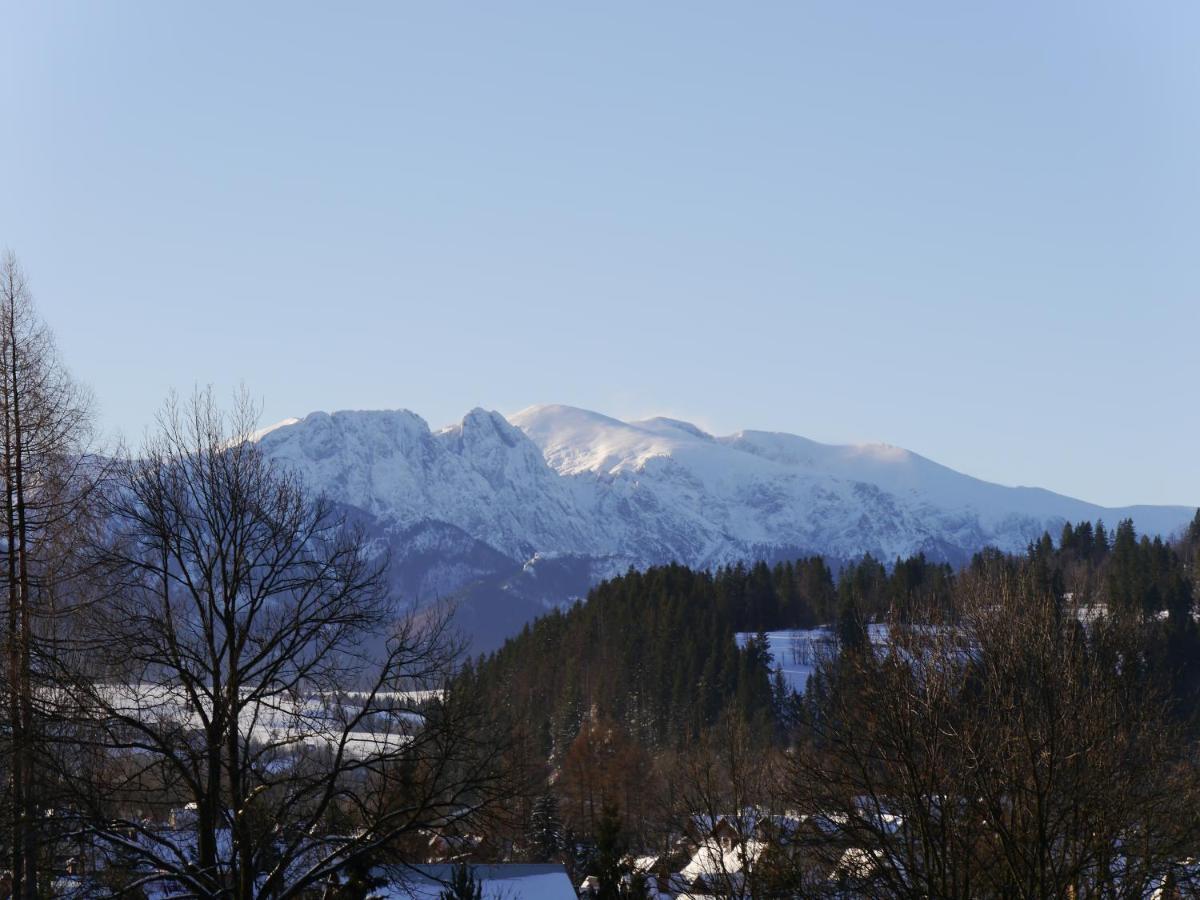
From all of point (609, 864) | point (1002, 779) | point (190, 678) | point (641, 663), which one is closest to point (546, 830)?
point (609, 864)

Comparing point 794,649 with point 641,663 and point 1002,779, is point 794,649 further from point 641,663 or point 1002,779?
point 1002,779

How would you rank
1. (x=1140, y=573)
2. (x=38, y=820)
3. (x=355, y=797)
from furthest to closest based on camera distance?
(x=1140, y=573)
(x=355, y=797)
(x=38, y=820)

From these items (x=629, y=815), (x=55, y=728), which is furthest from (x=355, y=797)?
(x=629, y=815)

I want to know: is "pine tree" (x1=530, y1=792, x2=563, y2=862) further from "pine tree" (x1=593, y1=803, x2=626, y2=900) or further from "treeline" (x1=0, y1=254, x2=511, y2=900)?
"treeline" (x1=0, y1=254, x2=511, y2=900)

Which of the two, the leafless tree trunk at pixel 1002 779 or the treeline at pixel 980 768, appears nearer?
the leafless tree trunk at pixel 1002 779

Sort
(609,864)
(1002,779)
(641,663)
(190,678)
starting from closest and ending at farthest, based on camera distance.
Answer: (190,678)
(1002,779)
(609,864)
(641,663)

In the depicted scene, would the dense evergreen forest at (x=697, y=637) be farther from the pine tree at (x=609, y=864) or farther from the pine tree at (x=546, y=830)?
the pine tree at (x=609, y=864)

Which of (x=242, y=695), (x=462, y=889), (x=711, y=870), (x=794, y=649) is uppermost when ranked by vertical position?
(x=242, y=695)

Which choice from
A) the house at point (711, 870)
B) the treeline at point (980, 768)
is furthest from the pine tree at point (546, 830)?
the house at point (711, 870)

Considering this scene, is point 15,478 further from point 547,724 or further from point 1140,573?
point 1140,573

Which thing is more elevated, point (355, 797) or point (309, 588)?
point (309, 588)

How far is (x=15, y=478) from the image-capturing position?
997 inches

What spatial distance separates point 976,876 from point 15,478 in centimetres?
1907

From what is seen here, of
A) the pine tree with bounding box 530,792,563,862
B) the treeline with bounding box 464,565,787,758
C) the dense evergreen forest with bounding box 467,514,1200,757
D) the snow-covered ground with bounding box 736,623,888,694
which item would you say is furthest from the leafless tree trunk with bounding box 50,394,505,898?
the snow-covered ground with bounding box 736,623,888,694
